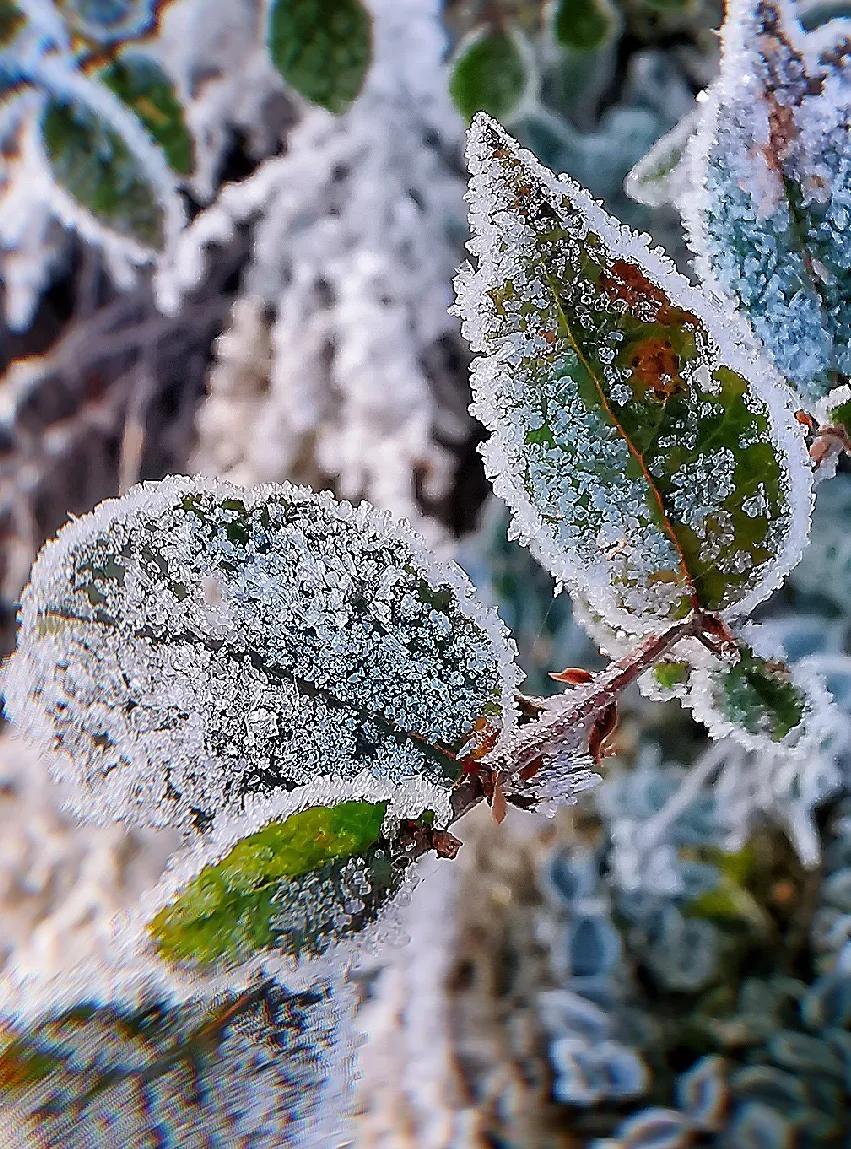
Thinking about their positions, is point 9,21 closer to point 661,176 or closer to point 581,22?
point 581,22

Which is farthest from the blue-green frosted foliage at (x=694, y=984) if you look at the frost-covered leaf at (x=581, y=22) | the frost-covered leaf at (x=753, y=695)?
the frost-covered leaf at (x=581, y=22)

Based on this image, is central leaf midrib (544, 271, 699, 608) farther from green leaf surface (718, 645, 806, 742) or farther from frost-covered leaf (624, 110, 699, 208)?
frost-covered leaf (624, 110, 699, 208)

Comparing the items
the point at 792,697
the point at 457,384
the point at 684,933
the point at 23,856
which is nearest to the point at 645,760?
the point at 684,933

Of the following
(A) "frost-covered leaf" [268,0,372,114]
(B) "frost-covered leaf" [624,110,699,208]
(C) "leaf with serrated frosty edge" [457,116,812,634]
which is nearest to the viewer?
(C) "leaf with serrated frosty edge" [457,116,812,634]

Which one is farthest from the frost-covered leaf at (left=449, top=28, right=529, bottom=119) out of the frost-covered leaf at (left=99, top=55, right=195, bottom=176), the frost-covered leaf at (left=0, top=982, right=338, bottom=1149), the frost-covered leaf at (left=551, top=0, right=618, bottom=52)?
the frost-covered leaf at (left=0, top=982, right=338, bottom=1149)

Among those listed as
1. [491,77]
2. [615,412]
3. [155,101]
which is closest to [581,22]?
[491,77]

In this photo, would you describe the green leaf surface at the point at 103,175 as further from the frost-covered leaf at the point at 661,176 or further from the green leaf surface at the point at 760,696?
the green leaf surface at the point at 760,696
